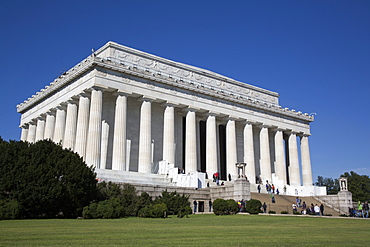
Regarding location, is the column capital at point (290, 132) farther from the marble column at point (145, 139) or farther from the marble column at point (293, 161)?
the marble column at point (145, 139)

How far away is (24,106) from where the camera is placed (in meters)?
67.6

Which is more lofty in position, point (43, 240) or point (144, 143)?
point (144, 143)

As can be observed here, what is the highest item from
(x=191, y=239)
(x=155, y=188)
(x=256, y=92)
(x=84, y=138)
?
(x=256, y=92)

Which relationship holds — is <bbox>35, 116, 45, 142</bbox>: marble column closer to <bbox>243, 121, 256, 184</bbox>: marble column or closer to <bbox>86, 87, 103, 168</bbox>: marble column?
<bbox>86, 87, 103, 168</bbox>: marble column

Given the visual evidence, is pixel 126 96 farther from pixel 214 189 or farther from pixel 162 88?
pixel 214 189

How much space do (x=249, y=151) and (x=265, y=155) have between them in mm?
4106

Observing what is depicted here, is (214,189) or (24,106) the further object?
(24,106)

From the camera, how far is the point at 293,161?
71.9 meters

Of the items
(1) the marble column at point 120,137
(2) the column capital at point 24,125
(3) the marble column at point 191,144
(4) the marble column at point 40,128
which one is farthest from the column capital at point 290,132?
(2) the column capital at point 24,125

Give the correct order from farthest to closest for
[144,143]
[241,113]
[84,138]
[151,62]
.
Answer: [241,113]
[151,62]
[144,143]
[84,138]

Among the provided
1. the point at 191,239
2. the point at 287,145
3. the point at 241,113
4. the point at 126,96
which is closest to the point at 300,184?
the point at 287,145

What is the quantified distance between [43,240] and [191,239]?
5.56 m

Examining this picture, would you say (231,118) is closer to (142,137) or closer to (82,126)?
(142,137)

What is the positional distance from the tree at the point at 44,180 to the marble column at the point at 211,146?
28539mm
